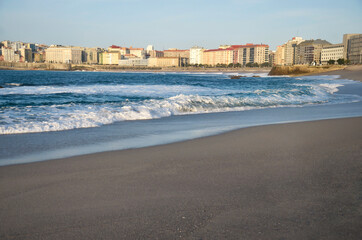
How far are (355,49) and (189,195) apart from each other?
136068mm

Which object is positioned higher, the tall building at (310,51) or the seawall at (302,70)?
the tall building at (310,51)

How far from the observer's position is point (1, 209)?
8.43ft

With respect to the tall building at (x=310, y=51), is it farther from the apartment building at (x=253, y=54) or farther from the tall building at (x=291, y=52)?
the apartment building at (x=253, y=54)

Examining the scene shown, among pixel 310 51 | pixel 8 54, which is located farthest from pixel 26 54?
pixel 310 51

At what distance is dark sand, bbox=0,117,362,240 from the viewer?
2.22m

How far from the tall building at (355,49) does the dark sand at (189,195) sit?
124 m

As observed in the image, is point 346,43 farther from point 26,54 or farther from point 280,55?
point 26,54

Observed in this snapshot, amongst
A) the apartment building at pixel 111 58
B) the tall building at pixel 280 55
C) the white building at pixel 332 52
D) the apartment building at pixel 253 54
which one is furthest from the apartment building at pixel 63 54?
the white building at pixel 332 52

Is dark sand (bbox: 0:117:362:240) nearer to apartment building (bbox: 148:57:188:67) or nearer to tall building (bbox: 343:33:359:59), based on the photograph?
tall building (bbox: 343:33:359:59)

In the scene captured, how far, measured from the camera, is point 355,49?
121 meters

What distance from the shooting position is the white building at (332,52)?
4970 inches

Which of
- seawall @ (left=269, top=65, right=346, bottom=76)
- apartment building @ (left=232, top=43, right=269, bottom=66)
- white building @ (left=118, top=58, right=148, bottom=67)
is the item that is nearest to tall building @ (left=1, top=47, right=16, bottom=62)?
white building @ (left=118, top=58, right=148, bottom=67)

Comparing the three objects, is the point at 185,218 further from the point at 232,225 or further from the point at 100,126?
the point at 100,126

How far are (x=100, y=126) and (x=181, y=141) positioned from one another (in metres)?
2.43
